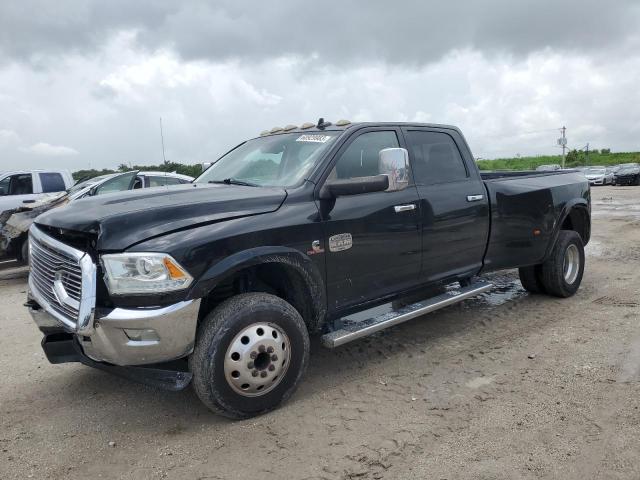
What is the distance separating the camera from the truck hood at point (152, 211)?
9.75 ft

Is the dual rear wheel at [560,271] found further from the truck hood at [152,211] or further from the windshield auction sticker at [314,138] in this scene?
the truck hood at [152,211]

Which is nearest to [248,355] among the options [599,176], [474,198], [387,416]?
[387,416]

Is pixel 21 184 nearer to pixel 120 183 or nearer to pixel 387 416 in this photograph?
pixel 120 183

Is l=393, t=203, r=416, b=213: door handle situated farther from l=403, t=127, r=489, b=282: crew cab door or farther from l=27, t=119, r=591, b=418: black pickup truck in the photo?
l=403, t=127, r=489, b=282: crew cab door

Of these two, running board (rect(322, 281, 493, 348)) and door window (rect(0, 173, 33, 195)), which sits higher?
door window (rect(0, 173, 33, 195))

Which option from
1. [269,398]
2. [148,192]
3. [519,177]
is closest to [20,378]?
[148,192]

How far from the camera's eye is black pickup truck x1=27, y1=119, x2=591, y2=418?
2.97 m

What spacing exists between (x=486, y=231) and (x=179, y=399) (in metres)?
3.18

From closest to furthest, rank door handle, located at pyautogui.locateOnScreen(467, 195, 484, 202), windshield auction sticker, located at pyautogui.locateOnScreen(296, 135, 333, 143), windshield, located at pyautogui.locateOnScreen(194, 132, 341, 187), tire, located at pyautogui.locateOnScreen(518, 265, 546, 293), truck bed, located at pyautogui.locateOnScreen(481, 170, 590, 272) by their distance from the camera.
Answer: windshield, located at pyautogui.locateOnScreen(194, 132, 341, 187)
windshield auction sticker, located at pyautogui.locateOnScreen(296, 135, 333, 143)
door handle, located at pyautogui.locateOnScreen(467, 195, 484, 202)
truck bed, located at pyautogui.locateOnScreen(481, 170, 590, 272)
tire, located at pyautogui.locateOnScreen(518, 265, 546, 293)

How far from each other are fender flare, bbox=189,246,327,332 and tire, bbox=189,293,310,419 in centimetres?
21

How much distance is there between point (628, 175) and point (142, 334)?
35.9 meters

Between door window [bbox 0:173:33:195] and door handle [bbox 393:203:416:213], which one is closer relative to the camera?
door handle [bbox 393:203:416:213]

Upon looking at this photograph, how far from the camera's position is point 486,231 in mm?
5074

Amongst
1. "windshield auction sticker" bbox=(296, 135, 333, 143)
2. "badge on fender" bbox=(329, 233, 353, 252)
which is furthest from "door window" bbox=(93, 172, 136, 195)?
"badge on fender" bbox=(329, 233, 353, 252)
